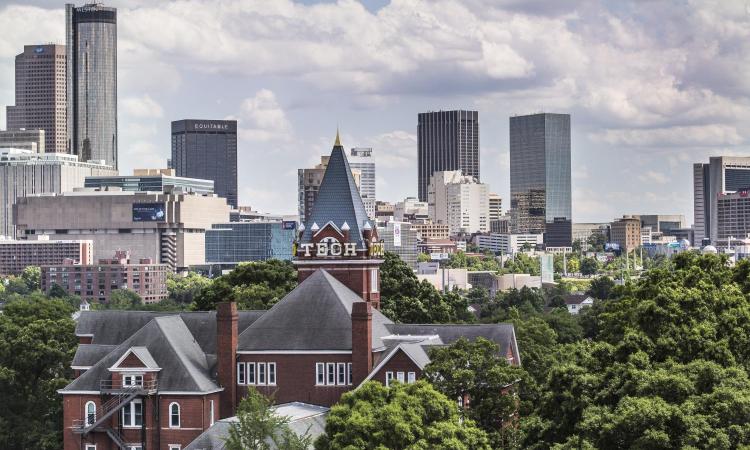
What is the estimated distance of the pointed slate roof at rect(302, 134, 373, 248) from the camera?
362 ft

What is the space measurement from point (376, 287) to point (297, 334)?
52.5 ft

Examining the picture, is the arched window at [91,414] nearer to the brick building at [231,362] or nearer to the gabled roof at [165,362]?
the brick building at [231,362]

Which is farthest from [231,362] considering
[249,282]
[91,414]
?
[249,282]

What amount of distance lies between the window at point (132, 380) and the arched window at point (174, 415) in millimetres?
2192

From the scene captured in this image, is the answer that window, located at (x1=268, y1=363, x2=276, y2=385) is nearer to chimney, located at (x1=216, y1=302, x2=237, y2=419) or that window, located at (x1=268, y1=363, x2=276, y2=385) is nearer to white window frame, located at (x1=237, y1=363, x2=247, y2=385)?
white window frame, located at (x1=237, y1=363, x2=247, y2=385)

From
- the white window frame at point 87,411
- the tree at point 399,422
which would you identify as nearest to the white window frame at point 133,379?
the white window frame at point 87,411

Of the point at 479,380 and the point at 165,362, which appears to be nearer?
the point at 479,380

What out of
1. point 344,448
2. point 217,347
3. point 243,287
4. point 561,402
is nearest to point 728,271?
point 561,402

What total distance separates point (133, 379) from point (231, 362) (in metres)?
5.72

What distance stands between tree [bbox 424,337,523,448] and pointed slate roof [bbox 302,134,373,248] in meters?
25.4

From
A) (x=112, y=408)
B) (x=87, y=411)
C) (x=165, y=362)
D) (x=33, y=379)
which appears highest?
(x=165, y=362)

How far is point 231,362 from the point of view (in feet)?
310

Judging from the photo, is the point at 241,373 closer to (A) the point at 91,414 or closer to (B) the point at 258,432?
(A) the point at 91,414

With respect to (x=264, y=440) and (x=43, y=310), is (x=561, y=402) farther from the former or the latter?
(x=43, y=310)
